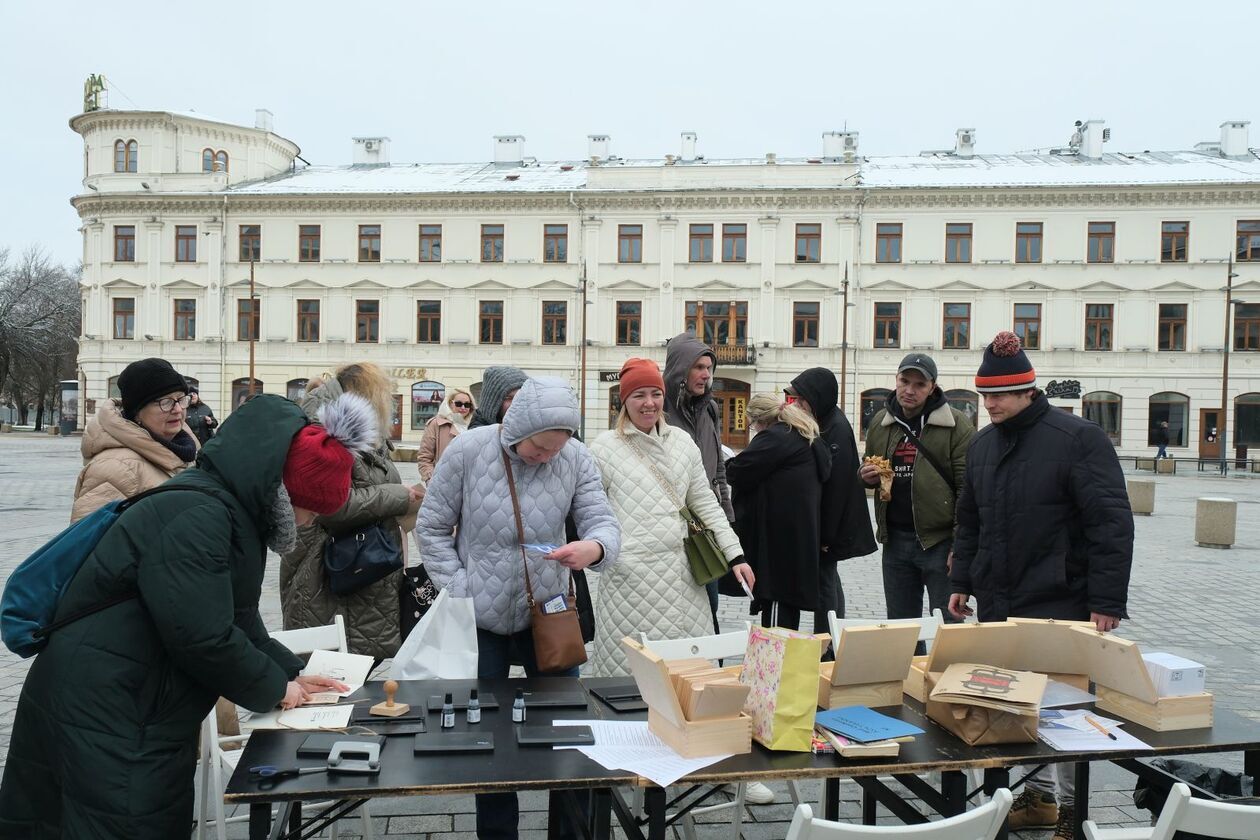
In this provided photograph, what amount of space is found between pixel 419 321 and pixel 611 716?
39.2 meters

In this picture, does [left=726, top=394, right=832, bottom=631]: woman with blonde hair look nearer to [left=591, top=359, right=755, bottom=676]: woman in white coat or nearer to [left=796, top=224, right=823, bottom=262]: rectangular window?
[left=591, top=359, right=755, bottom=676]: woman in white coat

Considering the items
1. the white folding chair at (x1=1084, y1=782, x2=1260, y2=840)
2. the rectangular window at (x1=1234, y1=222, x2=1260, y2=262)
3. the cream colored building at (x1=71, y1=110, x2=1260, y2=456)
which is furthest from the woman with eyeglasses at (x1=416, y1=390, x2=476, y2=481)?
the rectangular window at (x1=1234, y1=222, x2=1260, y2=262)

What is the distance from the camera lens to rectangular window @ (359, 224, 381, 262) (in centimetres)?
4088

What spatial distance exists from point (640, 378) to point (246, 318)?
41340mm

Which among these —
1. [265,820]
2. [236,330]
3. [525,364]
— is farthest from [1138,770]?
[236,330]

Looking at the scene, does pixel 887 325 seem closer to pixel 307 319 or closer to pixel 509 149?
pixel 509 149

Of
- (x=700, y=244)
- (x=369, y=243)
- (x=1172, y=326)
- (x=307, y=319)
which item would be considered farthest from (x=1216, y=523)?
(x=307, y=319)

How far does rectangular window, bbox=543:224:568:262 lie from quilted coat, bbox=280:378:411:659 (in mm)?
36152

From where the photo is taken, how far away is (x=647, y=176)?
39.4 meters

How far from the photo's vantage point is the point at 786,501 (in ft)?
17.4

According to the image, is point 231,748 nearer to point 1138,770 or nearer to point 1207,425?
point 1138,770

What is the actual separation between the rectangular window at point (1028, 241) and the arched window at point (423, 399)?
24987 millimetres

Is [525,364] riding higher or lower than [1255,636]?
higher

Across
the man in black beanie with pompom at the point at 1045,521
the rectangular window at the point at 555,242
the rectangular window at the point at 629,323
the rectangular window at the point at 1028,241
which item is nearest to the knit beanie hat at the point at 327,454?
the man in black beanie with pompom at the point at 1045,521
